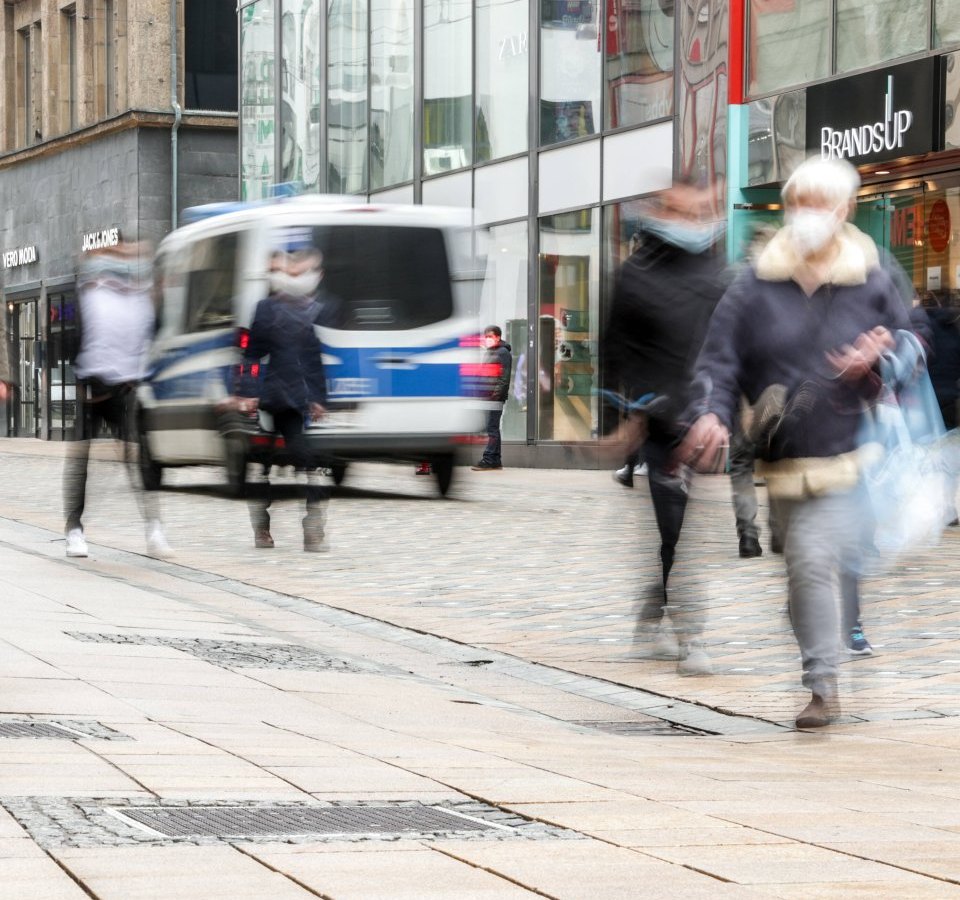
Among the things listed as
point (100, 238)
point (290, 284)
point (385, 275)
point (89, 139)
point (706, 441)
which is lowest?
point (706, 441)

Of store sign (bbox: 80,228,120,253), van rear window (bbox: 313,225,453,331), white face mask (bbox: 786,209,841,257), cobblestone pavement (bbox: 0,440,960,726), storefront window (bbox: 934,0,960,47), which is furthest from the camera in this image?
store sign (bbox: 80,228,120,253)

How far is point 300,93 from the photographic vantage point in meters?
31.8

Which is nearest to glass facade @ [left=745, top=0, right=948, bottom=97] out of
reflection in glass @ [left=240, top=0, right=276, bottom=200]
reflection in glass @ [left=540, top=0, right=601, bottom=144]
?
reflection in glass @ [left=540, top=0, right=601, bottom=144]

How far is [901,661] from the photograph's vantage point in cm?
750

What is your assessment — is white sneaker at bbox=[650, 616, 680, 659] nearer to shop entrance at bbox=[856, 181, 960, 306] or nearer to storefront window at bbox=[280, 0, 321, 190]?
shop entrance at bbox=[856, 181, 960, 306]

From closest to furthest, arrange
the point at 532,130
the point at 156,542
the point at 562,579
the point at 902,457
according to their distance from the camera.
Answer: the point at 902,457
the point at 562,579
the point at 156,542
the point at 532,130

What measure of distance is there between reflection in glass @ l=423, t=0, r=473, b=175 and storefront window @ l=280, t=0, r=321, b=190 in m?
3.86

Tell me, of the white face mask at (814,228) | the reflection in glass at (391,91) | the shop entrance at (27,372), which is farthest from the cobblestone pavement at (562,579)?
the shop entrance at (27,372)

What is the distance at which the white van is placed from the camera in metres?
16.2

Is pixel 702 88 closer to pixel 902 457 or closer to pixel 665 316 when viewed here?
pixel 665 316

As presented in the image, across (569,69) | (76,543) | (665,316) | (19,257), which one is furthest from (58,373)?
(665,316)

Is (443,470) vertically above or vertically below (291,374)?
below

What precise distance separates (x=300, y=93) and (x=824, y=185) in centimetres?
2650

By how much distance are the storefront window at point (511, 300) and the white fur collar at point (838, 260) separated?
18910 mm
